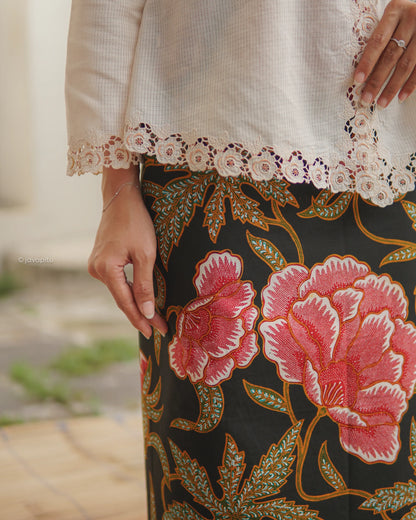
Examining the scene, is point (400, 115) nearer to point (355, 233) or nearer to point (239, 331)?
point (355, 233)

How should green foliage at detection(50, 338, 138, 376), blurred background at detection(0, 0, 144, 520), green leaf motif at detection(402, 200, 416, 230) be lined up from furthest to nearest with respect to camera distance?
green foliage at detection(50, 338, 138, 376) → blurred background at detection(0, 0, 144, 520) → green leaf motif at detection(402, 200, 416, 230)

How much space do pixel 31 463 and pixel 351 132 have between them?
1.41m

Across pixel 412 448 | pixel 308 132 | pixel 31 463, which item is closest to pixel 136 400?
pixel 31 463

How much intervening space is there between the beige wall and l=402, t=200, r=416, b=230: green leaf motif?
3.94 m

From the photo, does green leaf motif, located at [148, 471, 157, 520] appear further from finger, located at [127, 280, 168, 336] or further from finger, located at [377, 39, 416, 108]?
finger, located at [377, 39, 416, 108]

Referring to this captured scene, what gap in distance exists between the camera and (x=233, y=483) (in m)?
0.67

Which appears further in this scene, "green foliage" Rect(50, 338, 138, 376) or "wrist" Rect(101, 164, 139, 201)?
"green foliage" Rect(50, 338, 138, 376)

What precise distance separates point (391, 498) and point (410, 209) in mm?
359

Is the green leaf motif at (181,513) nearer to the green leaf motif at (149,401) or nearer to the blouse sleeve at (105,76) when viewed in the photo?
the green leaf motif at (149,401)

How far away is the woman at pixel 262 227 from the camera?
0.63 meters

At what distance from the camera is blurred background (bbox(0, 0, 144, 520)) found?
1619 millimetres

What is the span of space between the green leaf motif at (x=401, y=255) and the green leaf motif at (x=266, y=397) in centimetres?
20

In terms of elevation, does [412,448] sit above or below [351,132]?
below
